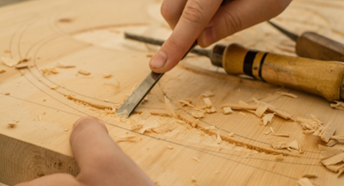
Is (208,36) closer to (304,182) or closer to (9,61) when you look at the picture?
(304,182)

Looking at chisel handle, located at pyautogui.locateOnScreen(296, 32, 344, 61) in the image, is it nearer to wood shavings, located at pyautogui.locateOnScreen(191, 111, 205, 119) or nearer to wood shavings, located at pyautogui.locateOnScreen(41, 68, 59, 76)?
wood shavings, located at pyautogui.locateOnScreen(191, 111, 205, 119)

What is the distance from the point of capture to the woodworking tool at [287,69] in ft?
4.35

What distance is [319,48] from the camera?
1.61 metres

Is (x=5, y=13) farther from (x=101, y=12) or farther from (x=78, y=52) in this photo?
(x=78, y=52)

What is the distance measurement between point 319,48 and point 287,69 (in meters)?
0.32

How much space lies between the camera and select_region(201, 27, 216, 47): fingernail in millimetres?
1498

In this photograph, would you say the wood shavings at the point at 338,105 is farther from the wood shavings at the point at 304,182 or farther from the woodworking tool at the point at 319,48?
the wood shavings at the point at 304,182

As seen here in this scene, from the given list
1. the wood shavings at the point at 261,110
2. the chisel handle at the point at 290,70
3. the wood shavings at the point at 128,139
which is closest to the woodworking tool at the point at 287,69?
the chisel handle at the point at 290,70

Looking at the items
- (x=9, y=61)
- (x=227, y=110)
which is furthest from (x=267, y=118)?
(x=9, y=61)

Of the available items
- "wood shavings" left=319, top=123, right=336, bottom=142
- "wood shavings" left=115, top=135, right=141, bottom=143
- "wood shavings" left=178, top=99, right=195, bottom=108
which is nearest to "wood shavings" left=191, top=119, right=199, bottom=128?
"wood shavings" left=178, top=99, right=195, bottom=108

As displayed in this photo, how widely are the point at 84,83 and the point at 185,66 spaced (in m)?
0.58

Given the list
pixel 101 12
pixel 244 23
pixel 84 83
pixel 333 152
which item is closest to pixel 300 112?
pixel 333 152

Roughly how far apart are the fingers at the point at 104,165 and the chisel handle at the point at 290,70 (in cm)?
82

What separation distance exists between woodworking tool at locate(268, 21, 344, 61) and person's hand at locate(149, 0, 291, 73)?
29 centimetres
